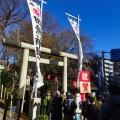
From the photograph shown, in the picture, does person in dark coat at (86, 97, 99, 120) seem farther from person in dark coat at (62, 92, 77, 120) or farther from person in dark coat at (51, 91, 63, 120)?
person in dark coat at (51, 91, 63, 120)

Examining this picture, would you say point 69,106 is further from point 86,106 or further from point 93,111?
point 93,111

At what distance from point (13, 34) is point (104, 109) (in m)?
19.6

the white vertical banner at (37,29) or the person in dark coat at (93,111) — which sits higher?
the white vertical banner at (37,29)

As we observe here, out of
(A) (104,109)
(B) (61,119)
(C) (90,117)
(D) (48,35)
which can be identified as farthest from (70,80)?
(A) (104,109)

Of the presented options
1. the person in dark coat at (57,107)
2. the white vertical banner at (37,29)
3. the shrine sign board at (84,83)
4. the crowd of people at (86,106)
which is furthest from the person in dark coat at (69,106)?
the white vertical banner at (37,29)

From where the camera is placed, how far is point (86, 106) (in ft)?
23.1

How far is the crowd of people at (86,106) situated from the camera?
3295mm

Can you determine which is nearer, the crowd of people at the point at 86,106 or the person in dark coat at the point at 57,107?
the crowd of people at the point at 86,106

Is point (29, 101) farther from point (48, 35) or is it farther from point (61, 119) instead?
point (48, 35)

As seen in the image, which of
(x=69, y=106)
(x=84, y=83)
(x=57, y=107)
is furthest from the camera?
(x=84, y=83)

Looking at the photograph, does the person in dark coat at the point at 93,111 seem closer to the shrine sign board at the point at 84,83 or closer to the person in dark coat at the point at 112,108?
the person in dark coat at the point at 112,108

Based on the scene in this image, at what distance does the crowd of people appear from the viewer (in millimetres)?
3295

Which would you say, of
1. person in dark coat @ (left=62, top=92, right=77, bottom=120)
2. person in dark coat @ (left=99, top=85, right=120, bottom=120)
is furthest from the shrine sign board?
person in dark coat @ (left=99, top=85, right=120, bottom=120)

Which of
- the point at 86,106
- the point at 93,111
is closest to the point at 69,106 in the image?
the point at 86,106
